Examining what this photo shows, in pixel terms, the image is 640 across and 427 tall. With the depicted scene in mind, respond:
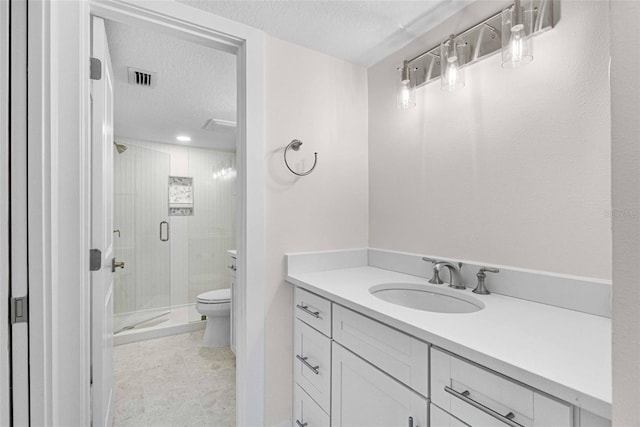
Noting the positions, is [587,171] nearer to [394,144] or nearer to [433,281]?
[433,281]

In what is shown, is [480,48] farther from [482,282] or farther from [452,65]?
[482,282]

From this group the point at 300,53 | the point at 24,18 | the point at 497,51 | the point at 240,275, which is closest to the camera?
the point at 24,18

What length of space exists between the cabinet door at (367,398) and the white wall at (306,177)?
44 cm

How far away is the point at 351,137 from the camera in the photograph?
1.94 meters

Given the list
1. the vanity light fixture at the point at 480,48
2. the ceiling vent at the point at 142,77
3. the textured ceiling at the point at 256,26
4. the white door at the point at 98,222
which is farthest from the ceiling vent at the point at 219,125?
the vanity light fixture at the point at 480,48

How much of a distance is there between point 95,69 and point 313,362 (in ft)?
5.26

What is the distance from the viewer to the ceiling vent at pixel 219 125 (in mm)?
2959

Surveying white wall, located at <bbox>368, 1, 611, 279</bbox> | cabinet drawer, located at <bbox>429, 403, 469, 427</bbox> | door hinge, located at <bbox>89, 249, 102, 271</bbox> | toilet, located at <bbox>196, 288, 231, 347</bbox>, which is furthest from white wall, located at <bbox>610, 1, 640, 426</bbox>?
toilet, located at <bbox>196, 288, 231, 347</bbox>

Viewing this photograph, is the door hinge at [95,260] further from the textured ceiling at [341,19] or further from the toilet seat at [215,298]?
the toilet seat at [215,298]

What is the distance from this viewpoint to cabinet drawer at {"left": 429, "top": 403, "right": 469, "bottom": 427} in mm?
817

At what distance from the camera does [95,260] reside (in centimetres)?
122

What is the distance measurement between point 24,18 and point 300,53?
118cm

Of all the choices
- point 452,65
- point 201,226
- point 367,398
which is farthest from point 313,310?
point 201,226

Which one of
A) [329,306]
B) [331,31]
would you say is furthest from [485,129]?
[329,306]
